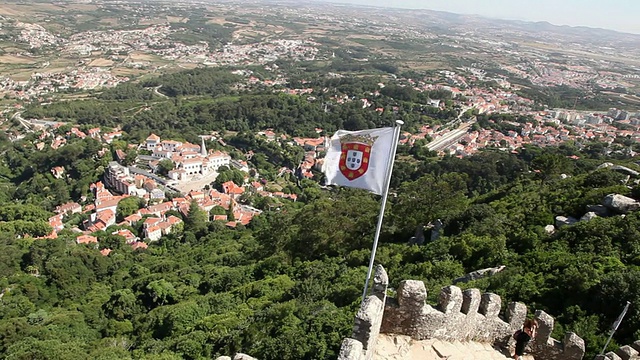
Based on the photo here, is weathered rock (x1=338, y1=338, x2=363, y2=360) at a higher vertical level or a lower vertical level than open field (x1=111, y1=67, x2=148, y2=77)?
higher

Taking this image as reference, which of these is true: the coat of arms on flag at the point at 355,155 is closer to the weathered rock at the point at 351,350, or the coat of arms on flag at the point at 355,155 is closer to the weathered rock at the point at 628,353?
the weathered rock at the point at 351,350

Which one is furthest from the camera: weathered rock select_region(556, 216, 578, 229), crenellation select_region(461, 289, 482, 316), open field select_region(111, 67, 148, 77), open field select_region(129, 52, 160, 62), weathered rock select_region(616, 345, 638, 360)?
open field select_region(129, 52, 160, 62)

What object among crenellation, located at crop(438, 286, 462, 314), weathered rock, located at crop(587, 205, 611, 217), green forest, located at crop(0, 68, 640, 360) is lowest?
green forest, located at crop(0, 68, 640, 360)

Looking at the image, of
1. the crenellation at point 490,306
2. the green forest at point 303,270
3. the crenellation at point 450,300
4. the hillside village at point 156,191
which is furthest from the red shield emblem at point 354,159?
the hillside village at point 156,191

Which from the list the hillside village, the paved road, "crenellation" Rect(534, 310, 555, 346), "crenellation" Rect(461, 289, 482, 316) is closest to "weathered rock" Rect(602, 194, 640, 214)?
"crenellation" Rect(534, 310, 555, 346)

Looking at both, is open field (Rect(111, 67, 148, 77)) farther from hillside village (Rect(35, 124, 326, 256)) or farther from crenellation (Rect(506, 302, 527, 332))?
crenellation (Rect(506, 302, 527, 332))

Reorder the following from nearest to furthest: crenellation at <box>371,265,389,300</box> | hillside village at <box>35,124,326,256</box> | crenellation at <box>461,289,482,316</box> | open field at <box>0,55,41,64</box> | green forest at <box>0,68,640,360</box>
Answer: crenellation at <box>371,265,389,300</box>, crenellation at <box>461,289,482,316</box>, green forest at <box>0,68,640,360</box>, hillside village at <box>35,124,326,256</box>, open field at <box>0,55,41,64</box>

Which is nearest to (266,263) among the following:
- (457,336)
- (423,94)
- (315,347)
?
(315,347)

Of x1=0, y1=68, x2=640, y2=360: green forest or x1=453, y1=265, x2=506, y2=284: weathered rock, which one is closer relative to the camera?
x1=0, y1=68, x2=640, y2=360: green forest
